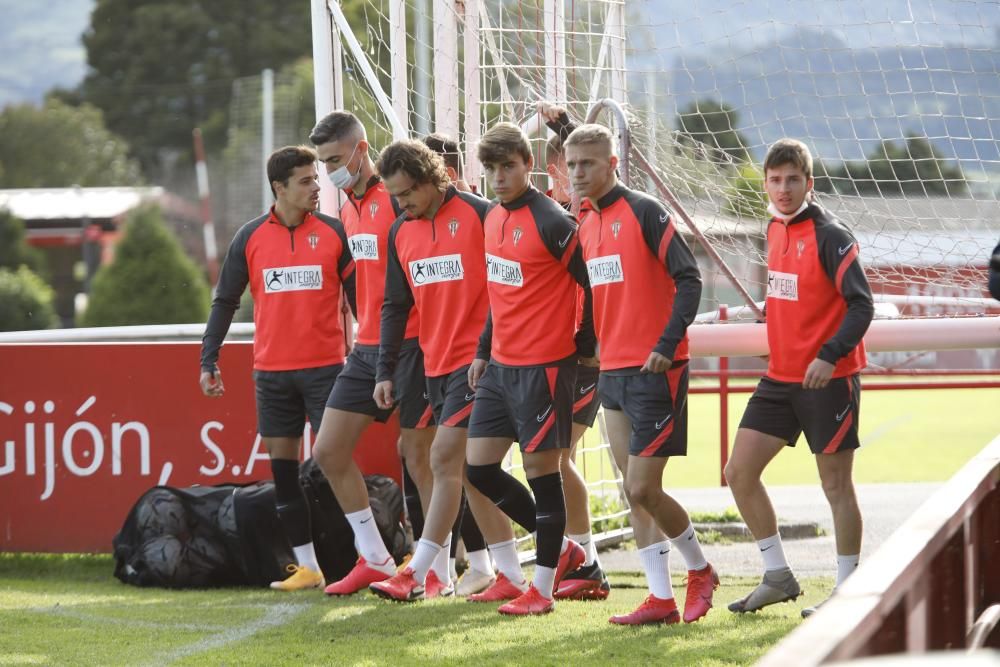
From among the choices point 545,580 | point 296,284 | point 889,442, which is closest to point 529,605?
→ point 545,580

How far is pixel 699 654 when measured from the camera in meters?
4.72

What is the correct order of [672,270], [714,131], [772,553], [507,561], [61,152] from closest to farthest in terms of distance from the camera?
[672,270] → [772,553] → [507,561] → [714,131] → [61,152]

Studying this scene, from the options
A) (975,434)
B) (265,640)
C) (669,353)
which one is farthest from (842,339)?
(975,434)

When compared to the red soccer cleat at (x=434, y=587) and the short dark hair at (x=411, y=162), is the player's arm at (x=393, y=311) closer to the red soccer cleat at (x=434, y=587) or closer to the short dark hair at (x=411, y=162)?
the short dark hair at (x=411, y=162)

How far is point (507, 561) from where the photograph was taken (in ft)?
19.6

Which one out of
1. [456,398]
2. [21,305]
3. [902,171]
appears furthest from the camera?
[21,305]

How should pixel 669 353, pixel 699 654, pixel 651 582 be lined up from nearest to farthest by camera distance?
pixel 699 654
pixel 669 353
pixel 651 582

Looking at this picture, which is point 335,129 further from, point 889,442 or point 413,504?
point 889,442

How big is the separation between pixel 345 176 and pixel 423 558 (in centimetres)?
174

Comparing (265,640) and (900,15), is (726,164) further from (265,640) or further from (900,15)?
(265,640)

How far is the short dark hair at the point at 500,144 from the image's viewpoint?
5.44 m

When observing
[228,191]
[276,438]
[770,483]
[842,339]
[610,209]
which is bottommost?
[770,483]

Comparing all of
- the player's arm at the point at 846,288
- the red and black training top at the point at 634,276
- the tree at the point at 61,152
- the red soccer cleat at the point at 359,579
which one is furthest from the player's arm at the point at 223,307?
the tree at the point at 61,152

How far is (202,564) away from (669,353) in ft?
9.24
